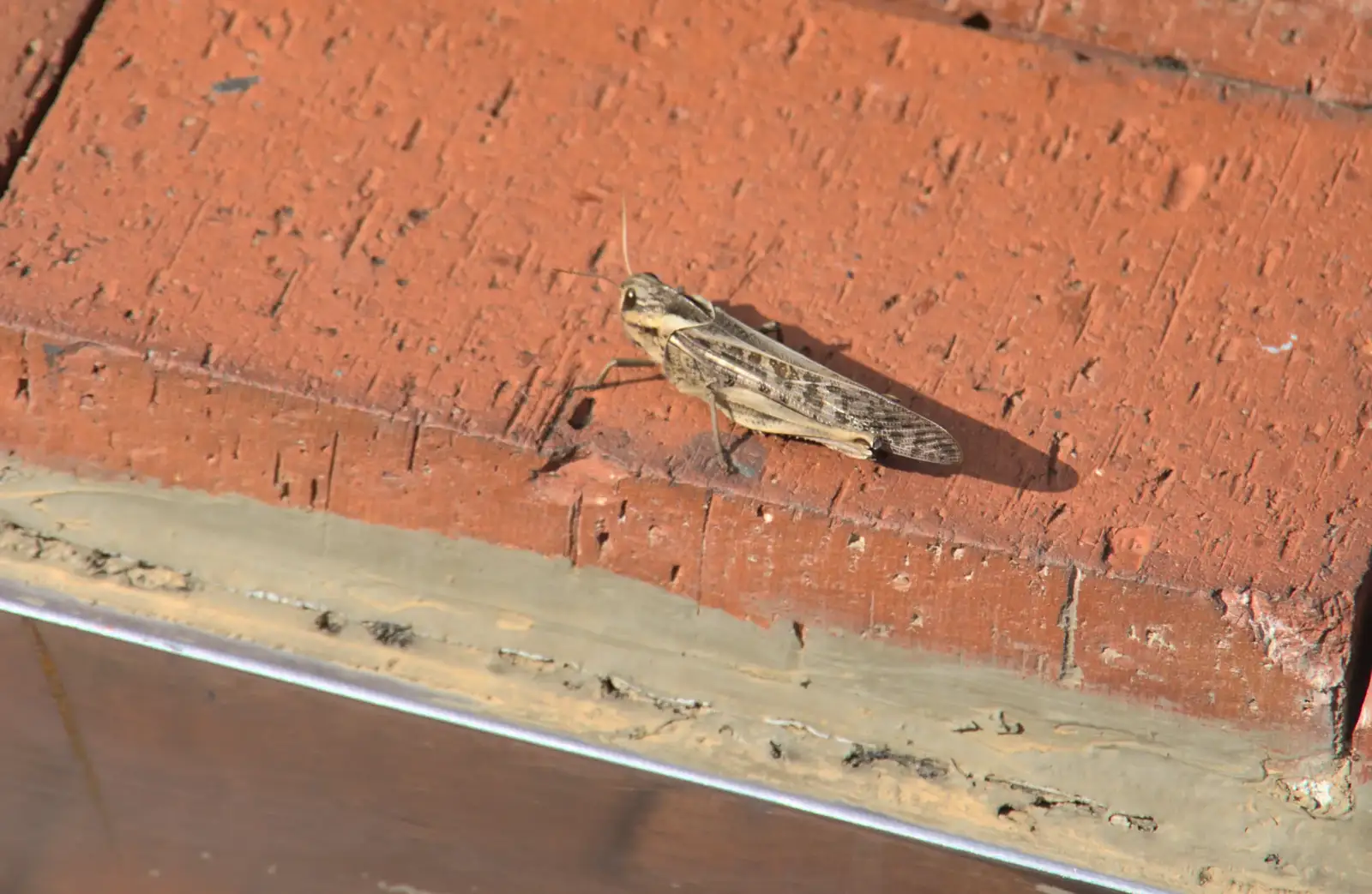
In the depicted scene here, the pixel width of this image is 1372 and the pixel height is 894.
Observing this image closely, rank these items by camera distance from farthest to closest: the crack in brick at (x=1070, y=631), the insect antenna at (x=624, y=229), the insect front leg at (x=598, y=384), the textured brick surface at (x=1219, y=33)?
the textured brick surface at (x=1219, y=33) < the insect antenna at (x=624, y=229) < the insect front leg at (x=598, y=384) < the crack in brick at (x=1070, y=631)

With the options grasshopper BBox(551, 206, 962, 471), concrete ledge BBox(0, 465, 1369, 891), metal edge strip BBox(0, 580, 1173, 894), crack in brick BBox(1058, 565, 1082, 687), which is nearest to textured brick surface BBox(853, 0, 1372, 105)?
grasshopper BBox(551, 206, 962, 471)

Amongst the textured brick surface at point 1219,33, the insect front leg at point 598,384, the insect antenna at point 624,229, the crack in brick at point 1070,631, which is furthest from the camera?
the textured brick surface at point 1219,33

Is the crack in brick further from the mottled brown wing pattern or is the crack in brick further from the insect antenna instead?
the insect antenna

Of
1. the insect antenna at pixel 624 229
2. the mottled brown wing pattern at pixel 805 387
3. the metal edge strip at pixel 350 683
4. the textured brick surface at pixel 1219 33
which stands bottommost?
the metal edge strip at pixel 350 683

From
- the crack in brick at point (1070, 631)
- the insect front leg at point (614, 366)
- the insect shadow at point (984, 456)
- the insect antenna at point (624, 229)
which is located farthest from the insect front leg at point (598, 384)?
the crack in brick at point (1070, 631)

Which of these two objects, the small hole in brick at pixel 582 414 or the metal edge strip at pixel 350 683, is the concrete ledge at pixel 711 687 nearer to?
the metal edge strip at pixel 350 683

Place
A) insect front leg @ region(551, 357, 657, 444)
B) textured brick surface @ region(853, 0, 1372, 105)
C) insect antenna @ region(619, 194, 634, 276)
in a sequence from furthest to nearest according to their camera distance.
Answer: textured brick surface @ region(853, 0, 1372, 105) → insect antenna @ region(619, 194, 634, 276) → insect front leg @ region(551, 357, 657, 444)

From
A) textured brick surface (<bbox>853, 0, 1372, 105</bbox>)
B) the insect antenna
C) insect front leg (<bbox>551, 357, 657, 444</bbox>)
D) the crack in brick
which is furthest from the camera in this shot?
textured brick surface (<bbox>853, 0, 1372, 105</bbox>)
